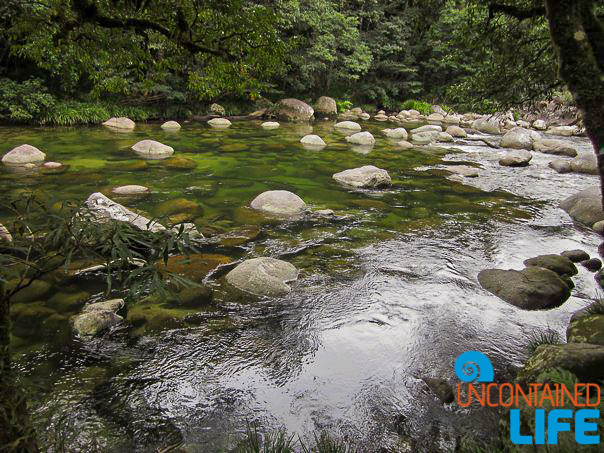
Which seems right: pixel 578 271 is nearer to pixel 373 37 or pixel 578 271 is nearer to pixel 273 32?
pixel 273 32

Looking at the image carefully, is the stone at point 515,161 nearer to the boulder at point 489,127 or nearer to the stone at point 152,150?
the boulder at point 489,127

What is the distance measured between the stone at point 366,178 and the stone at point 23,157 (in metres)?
7.97

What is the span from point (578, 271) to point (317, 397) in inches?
181

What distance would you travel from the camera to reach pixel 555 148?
16.1 meters

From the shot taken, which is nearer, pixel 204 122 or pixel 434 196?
pixel 434 196

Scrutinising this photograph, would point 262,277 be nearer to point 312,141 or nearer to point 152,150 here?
point 152,150

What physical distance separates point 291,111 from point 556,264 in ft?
62.1

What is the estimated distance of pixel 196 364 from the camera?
12.3ft

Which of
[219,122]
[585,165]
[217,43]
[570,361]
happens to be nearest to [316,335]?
[570,361]

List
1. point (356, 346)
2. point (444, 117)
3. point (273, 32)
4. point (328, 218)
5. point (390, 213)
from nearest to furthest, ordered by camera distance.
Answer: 1. point (356, 346)
2. point (273, 32)
3. point (328, 218)
4. point (390, 213)
5. point (444, 117)

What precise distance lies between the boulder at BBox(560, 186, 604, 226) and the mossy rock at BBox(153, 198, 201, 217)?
7750 mm

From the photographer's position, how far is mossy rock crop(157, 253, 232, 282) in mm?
5292

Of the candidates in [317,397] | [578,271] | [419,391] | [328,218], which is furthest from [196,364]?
[578,271]

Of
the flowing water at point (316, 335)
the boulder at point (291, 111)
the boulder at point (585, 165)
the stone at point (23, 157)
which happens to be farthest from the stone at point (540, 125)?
the stone at point (23, 157)
